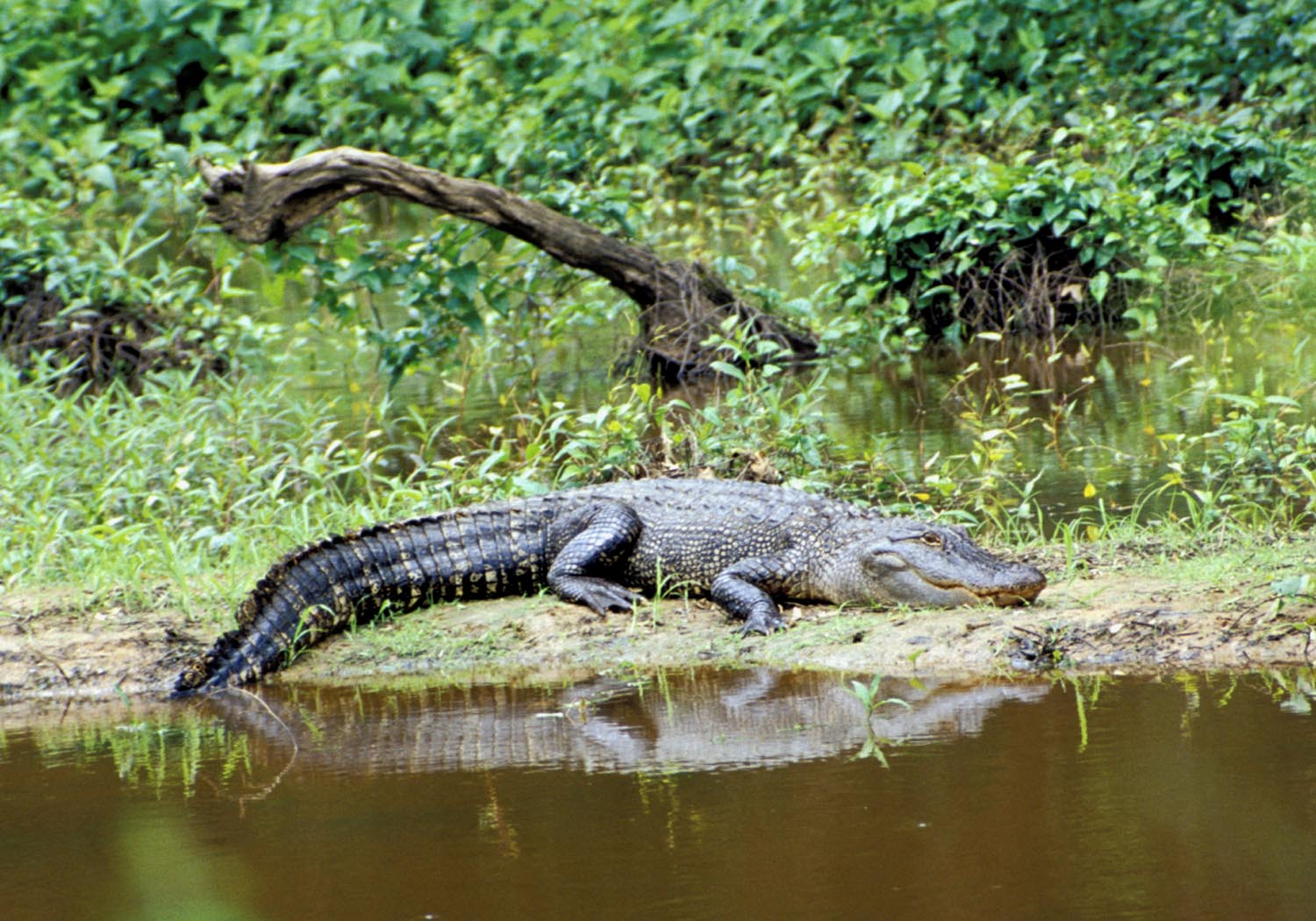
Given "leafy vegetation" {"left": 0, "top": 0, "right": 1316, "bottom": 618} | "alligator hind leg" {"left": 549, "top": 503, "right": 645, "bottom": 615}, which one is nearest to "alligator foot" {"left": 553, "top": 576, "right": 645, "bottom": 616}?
"alligator hind leg" {"left": 549, "top": 503, "right": 645, "bottom": 615}

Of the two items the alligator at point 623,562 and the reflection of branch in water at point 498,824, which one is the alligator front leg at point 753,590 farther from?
the reflection of branch in water at point 498,824

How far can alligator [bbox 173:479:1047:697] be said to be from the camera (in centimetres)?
570

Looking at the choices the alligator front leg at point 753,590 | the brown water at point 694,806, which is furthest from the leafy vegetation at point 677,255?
the brown water at point 694,806

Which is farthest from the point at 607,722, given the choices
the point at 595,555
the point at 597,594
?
the point at 595,555

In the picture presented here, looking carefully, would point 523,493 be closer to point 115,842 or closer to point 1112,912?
point 115,842

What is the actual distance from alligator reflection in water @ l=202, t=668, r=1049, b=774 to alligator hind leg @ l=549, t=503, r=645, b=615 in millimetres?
916

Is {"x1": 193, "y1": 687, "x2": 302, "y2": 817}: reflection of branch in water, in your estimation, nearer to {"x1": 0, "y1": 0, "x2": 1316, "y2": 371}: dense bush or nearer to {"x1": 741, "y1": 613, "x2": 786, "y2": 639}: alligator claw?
{"x1": 741, "y1": 613, "x2": 786, "y2": 639}: alligator claw

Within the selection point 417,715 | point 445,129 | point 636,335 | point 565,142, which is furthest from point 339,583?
point 445,129

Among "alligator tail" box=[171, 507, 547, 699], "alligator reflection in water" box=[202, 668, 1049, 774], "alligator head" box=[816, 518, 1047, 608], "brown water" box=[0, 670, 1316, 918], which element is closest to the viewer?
"brown water" box=[0, 670, 1316, 918]

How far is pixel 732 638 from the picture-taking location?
5672 millimetres

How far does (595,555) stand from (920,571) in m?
1.25

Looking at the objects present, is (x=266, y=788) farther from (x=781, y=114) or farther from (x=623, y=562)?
(x=781, y=114)

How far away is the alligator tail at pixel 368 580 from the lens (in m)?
5.65

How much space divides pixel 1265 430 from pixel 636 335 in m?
5.21
